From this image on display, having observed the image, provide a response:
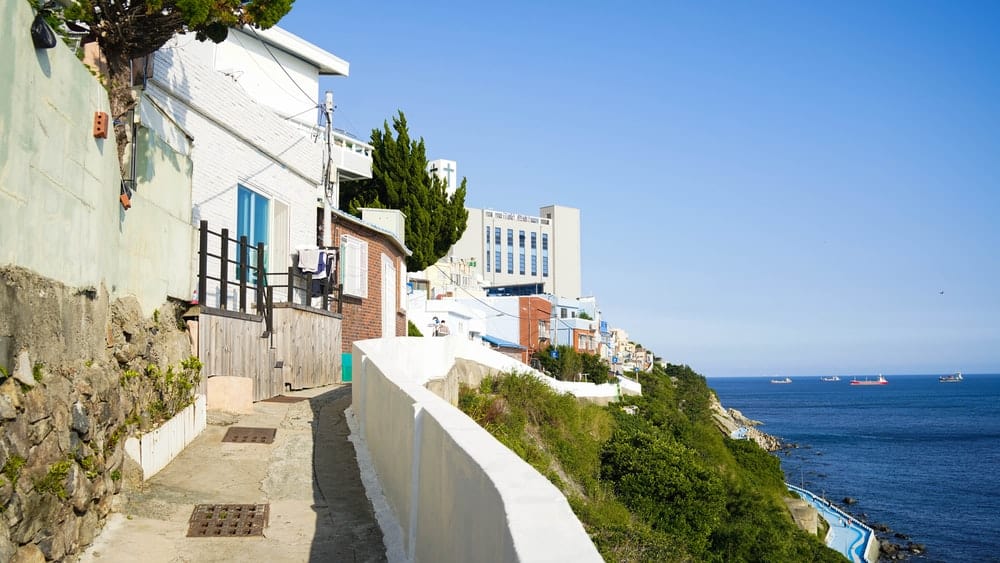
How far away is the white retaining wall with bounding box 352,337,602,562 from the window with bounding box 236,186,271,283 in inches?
276

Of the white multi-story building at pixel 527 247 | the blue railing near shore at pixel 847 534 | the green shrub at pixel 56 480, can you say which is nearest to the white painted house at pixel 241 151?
the green shrub at pixel 56 480

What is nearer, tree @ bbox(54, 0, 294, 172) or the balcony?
tree @ bbox(54, 0, 294, 172)

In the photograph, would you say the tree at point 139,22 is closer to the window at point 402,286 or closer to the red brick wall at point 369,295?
the red brick wall at point 369,295

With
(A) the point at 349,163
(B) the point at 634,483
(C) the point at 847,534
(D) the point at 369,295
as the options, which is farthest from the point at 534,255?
(D) the point at 369,295

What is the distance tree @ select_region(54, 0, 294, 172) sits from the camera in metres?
9.82

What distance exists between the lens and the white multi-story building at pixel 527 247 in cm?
10456

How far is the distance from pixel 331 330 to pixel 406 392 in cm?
1167

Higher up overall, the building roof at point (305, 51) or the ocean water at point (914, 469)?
the building roof at point (305, 51)

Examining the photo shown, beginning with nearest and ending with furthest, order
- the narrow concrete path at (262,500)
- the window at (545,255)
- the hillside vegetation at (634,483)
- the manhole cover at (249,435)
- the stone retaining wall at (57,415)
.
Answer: the stone retaining wall at (57,415) < the narrow concrete path at (262,500) < the manhole cover at (249,435) < the hillside vegetation at (634,483) < the window at (545,255)

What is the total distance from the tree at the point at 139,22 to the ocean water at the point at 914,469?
4102 centimetres

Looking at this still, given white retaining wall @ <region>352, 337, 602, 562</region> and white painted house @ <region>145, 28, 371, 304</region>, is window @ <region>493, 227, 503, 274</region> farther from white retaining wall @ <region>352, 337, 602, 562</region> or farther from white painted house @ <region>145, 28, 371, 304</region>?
white retaining wall @ <region>352, 337, 602, 562</region>

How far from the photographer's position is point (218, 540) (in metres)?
7.41

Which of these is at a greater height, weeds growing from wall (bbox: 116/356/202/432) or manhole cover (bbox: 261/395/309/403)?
weeds growing from wall (bbox: 116/356/202/432)

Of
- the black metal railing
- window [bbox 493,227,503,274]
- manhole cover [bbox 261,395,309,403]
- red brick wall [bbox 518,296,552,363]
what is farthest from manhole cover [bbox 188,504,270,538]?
window [bbox 493,227,503,274]
